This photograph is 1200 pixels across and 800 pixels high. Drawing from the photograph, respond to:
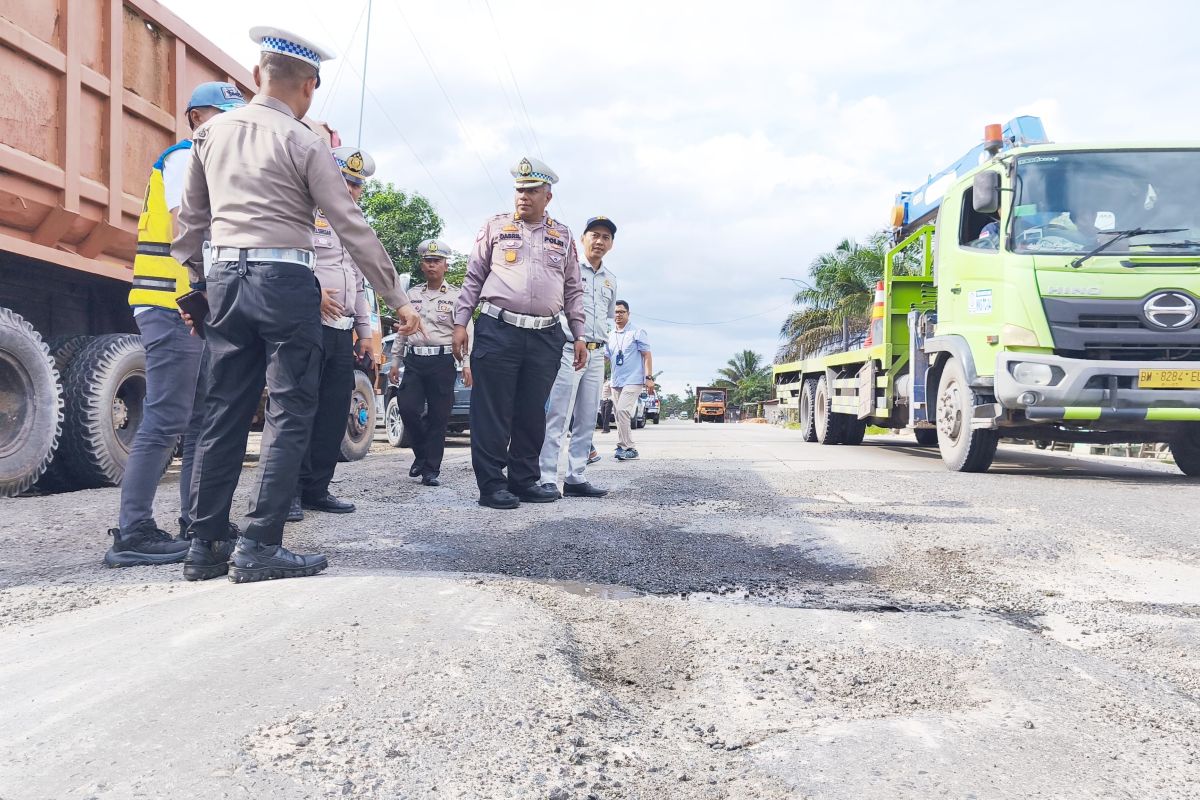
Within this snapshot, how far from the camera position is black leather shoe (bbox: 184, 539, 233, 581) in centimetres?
287

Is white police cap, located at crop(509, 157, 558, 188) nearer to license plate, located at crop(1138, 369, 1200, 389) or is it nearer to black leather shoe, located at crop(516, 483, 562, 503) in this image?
black leather shoe, located at crop(516, 483, 562, 503)

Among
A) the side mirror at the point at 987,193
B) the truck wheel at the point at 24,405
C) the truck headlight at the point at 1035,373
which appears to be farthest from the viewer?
the side mirror at the point at 987,193

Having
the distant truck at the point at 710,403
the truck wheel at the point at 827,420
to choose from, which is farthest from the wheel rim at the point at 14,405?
the distant truck at the point at 710,403

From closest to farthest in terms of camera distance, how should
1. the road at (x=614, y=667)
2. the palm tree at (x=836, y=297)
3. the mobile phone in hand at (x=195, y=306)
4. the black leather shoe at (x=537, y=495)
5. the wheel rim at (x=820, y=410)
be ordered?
1. the road at (x=614, y=667)
2. the mobile phone in hand at (x=195, y=306)
3. the black leather shoe at (x=537, y=495)
4. the wheel rim at (x=820, y=410)
5. the palm tree at (x=836, y=297)

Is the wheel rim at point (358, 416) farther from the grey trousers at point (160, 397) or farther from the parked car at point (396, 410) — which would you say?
the grey trousers at point (160, 397)

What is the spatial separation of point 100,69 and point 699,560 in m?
4.51

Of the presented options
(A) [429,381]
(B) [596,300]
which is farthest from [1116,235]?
(A) [429,381]

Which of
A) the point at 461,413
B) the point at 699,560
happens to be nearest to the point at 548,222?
the point at 699,560

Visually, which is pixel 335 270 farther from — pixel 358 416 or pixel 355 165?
pixel 358 416

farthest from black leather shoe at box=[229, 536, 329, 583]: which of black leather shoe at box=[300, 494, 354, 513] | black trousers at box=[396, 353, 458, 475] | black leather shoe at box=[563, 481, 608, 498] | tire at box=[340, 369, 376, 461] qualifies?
tire at box=[340, 369, 376, 461]

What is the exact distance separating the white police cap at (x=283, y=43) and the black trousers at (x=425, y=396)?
3.54 meters

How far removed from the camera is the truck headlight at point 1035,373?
6102mm

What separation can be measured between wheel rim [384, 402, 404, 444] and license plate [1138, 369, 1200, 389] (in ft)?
24.4

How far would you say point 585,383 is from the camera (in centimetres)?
574
